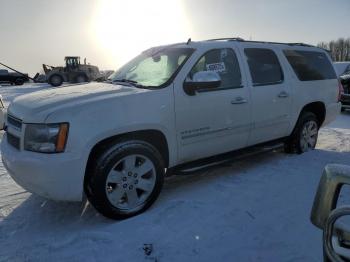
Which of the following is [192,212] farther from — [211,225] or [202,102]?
[202,102]

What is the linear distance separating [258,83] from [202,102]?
1.11 metres

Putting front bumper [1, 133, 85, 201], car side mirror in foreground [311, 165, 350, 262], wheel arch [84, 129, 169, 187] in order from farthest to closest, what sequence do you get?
wheel arch [84, 129, 169, 187], front bumper [1, 133, 85, 201], car side mirror in foreground [311, 165, 350, 262]

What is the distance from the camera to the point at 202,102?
4.01m

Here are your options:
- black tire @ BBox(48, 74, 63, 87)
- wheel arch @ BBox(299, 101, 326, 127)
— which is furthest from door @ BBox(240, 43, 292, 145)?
black tire @ BBox(48, 74, 63, 87)

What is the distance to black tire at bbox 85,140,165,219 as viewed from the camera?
10.8 feet

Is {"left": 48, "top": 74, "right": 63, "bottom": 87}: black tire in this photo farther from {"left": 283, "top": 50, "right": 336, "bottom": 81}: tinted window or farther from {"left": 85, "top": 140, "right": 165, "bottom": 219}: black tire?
{"left": 85, "top": 140, "right": 165, "bottom": 219}: black tire

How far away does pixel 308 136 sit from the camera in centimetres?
587

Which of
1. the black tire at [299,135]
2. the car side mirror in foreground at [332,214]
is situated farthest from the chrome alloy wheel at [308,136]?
the car side mirror in foreground at [332,214]

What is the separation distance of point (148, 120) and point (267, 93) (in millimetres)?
1999

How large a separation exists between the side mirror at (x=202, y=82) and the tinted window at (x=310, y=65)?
208 cm

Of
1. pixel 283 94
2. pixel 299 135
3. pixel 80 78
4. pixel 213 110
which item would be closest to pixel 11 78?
pixel 80 78

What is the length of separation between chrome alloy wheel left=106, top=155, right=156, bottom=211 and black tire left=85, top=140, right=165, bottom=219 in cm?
1

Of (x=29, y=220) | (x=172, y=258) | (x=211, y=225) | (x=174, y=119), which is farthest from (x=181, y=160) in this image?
(x=29, y=220)

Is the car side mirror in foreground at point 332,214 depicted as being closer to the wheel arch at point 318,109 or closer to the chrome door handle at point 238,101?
the chrome door handle at point 238,101
